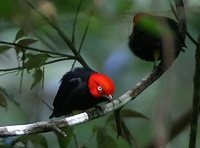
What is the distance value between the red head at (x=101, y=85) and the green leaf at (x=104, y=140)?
33 centimetres

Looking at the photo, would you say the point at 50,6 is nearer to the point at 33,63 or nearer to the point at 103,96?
the point at 33,63

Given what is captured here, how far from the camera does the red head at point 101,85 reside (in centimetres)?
235

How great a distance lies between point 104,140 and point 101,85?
465 mm

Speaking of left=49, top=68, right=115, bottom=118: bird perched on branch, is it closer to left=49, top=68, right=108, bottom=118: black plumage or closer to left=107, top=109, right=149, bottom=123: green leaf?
left=49, top=68, right=108, bottom=118: black plumage

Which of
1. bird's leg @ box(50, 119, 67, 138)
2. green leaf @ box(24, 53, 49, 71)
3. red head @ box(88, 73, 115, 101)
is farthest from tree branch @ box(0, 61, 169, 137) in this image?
green leaf @ box(24, 53, 49, 71)

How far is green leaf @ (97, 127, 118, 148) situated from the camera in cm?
193

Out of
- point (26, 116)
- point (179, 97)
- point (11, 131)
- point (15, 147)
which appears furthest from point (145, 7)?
point (179, 97)

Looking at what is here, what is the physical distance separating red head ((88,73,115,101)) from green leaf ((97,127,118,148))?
330 mm

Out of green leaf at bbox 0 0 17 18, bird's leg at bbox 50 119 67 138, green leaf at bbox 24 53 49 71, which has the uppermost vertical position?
green leaf at bbox 0 0 17 18

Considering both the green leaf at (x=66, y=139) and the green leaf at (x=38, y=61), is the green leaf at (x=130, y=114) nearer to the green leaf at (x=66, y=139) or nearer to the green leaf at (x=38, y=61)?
the green leaf at (x=66, y=139)

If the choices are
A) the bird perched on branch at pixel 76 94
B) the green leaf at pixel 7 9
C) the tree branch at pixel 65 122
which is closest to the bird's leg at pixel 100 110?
the tree branch at pixel 65 122

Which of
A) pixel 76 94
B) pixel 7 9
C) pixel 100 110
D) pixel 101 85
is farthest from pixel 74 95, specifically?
pixel 7 9

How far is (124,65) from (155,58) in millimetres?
485

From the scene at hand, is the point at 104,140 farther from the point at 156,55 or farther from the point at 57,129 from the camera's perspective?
the point at 156,55
